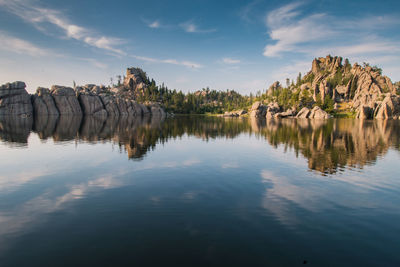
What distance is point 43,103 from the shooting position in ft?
393

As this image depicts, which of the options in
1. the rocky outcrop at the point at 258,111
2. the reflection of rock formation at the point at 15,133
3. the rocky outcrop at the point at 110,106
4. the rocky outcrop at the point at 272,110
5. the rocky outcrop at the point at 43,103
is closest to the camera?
the reflection of rock formation at the point at 15,133

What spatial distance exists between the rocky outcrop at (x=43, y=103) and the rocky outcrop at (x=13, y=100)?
5817mm

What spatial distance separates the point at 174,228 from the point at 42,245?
5.92 meters

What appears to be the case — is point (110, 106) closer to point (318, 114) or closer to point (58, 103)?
point (58, 103)

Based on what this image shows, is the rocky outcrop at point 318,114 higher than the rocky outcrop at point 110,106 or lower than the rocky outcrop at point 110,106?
lower

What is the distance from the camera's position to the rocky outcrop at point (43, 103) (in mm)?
118062

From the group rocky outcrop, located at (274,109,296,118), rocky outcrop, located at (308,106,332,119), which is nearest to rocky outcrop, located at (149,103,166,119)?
rocky outcrop, located at (274,109,296,118)

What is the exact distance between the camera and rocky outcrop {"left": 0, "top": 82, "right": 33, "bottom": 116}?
4278 inches

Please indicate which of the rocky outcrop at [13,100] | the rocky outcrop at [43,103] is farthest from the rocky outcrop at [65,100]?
the rocky outcrop at [13,100]

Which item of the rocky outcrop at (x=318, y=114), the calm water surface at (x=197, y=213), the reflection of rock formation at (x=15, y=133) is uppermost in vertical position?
the rocky outcrop at (x=318, y=114)

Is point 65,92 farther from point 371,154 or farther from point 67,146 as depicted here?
point 371,154

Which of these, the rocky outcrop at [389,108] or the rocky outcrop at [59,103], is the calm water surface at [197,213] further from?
the rocky outcrop at [389,108]

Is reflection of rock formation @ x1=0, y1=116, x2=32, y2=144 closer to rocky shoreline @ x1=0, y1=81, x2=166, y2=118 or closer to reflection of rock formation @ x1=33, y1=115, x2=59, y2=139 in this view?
reflection of rock formation @ x1=33, y1=115, x2=59, y2=139

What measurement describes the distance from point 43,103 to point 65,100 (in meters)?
11.5
